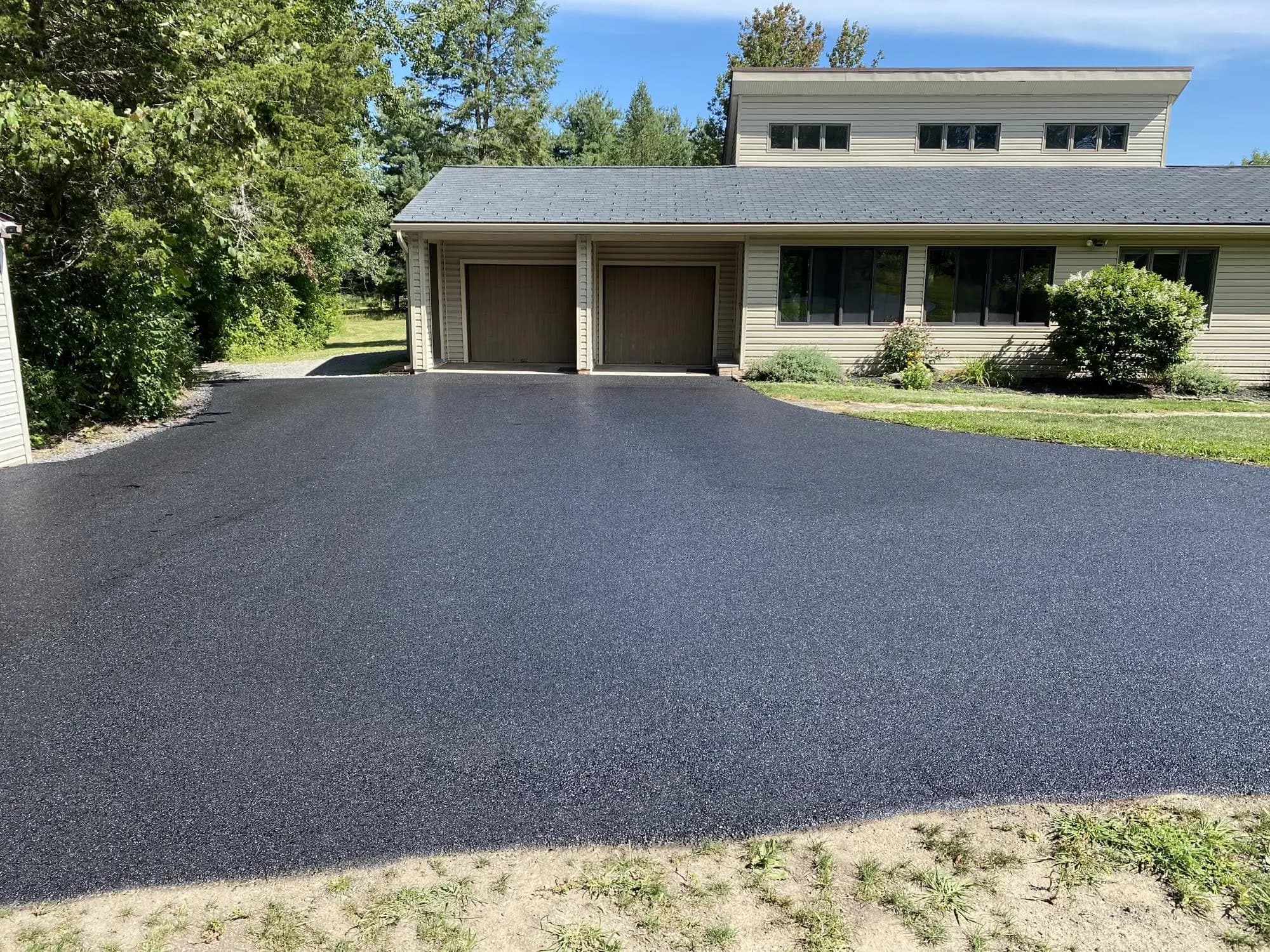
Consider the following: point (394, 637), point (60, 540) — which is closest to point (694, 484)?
point (394, 637)

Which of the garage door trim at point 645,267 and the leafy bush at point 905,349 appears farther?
the garage door trim at point 645,267

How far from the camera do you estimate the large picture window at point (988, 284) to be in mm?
16297

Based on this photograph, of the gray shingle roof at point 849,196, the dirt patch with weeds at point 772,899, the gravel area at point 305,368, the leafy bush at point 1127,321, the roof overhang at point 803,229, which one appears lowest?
the dirt patch with weeds at point 772,899

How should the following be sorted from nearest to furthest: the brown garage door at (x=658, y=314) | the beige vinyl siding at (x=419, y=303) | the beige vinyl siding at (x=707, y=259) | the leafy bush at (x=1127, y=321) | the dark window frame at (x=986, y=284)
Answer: the leafy bush at (x=1127, y=321)
the dark window frame at (x=986, y=284)
the beige vinyl siding at (x=419, y=303)
the beige vinyl siding at (x=707, y=259)
the brown garage door at (x=658, y=314)

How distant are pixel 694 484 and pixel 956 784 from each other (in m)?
5.04

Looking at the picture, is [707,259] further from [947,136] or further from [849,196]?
[947,136]

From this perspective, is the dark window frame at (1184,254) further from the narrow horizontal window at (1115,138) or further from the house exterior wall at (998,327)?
the narrow horizontal window at (1115,138)

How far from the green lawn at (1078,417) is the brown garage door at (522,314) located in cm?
524

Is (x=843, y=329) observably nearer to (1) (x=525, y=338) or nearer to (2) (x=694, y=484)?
(1) (x=525, y=338)

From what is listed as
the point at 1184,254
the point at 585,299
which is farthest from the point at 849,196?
the point at 1184,254

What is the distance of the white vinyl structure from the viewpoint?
866 centimetres

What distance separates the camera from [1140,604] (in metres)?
5.24

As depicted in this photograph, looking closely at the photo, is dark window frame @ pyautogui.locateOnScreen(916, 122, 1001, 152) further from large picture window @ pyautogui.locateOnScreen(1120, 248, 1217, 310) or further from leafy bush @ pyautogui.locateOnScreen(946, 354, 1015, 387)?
leafy bush @ pyautogui.locateOnScreen(946, 354, 1015, 387)

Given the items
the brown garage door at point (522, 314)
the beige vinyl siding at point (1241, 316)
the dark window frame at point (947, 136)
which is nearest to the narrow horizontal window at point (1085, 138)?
the dark window frame at point (947, 136)
